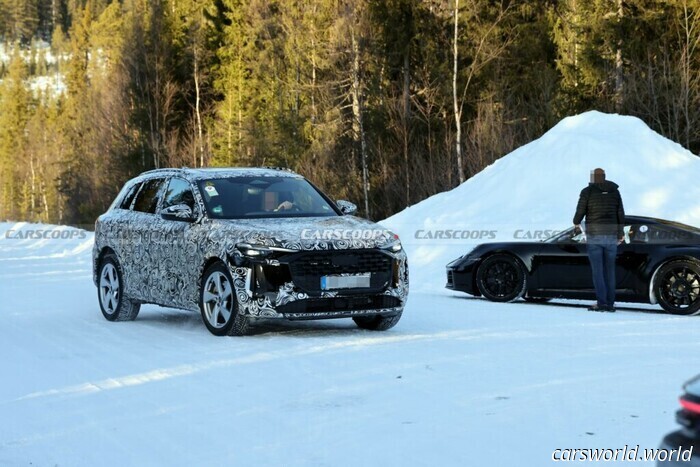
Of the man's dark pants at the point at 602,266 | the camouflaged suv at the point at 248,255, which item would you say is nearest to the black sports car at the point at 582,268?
the man's dark pants at the point at 602,266

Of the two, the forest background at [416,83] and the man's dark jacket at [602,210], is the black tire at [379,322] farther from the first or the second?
the forest background at [416,83]

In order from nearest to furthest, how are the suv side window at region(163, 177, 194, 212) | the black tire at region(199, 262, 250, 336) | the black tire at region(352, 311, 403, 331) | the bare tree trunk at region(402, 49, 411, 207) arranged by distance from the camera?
the black tire at region(199, 262, 250, 336)
the black tire at region(352, 311, 403, 331)
the suv side window at region(163, 177, 194, 212)
the bare tree trunk at region(402, 49, 411, 207)

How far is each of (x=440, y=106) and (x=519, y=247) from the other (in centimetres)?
2790

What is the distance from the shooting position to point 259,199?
11.0 m

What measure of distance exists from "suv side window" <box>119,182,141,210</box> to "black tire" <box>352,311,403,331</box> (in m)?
3.53

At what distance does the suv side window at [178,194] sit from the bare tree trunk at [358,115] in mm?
28875

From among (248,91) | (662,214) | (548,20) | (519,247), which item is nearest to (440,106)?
(548,20)

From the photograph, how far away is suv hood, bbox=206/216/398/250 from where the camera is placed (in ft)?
32.0

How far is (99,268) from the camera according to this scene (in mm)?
12797

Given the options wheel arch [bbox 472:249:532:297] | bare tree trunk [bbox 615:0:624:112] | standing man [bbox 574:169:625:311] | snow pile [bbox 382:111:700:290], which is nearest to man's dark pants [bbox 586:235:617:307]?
standing man [bbox 574:169:625:311]

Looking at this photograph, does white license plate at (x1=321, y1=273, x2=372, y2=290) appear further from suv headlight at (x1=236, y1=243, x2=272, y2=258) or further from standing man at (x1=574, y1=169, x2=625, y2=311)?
standing man at (x1=574, y1=169, x2=625, y2=311)

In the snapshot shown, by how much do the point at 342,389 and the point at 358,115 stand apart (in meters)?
34.3

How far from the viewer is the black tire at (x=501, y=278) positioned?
14016mm

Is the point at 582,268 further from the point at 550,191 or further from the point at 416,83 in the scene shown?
the point at 416,83
